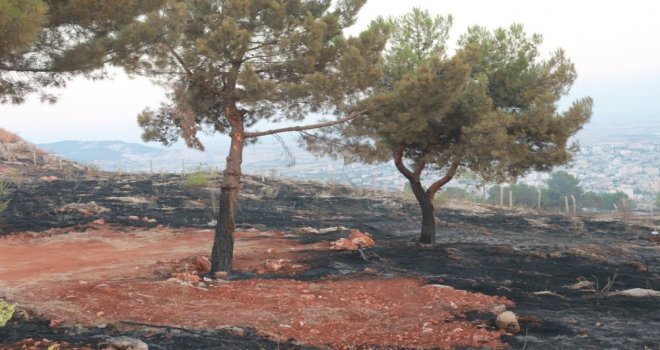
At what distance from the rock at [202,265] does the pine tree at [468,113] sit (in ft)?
10.7

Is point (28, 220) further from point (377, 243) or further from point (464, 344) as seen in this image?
point (464, 344)

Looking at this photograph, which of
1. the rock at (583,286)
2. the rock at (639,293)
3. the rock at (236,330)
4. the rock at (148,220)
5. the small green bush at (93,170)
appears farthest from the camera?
the small green bush at (93,170)

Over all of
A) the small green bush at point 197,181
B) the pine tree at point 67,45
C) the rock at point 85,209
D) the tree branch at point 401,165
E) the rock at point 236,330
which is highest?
the pine tree at point 67,45

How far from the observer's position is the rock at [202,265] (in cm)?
1208

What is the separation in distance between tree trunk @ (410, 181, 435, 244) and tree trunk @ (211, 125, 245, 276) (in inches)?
209

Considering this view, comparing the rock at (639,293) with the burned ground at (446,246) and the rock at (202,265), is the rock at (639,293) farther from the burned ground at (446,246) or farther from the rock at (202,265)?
the rock at (202,265)

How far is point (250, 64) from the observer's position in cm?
1072

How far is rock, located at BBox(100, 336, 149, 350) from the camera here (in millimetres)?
5938

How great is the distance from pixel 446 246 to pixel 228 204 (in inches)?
255

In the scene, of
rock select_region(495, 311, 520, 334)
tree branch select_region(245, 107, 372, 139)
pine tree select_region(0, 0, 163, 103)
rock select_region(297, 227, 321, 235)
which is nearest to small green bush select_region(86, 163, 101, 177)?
rock select_region(297, 227, 321, 235)

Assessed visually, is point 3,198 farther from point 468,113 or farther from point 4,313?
point 4,313

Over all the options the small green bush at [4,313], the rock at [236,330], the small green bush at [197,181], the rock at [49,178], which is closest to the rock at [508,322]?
the rock at [236,330]

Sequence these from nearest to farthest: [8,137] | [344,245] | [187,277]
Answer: [187,277]
[344,245]
[8,137]

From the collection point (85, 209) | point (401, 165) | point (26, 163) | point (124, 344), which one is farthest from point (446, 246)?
point (26, 163)
